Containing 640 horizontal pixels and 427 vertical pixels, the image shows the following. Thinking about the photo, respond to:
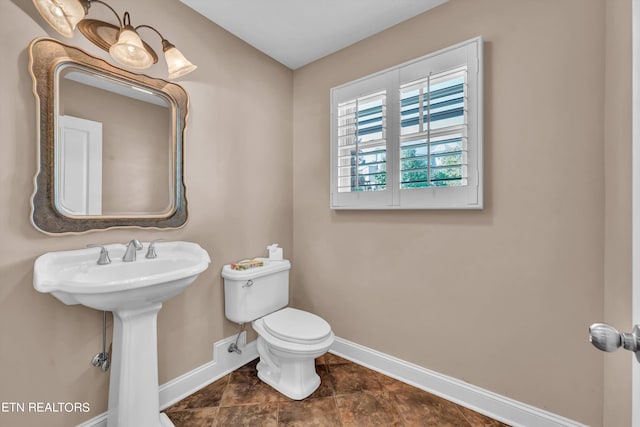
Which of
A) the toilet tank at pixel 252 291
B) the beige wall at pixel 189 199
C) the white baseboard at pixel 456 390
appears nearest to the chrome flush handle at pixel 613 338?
the white baseboard at pixel 456 390

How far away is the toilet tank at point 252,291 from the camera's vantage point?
1804 mm

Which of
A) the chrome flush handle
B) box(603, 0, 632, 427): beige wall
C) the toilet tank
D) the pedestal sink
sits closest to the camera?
the chrome flush handle

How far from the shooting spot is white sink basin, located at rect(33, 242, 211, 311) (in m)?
1.01

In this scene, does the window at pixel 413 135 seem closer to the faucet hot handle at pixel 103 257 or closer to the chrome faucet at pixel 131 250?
the chrome faucet at pixel 131 250

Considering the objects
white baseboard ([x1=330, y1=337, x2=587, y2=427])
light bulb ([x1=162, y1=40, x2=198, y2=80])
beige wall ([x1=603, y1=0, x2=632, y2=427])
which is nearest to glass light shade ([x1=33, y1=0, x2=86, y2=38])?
light bulb ([x1=162, y1=40, x2=198, y2=80])

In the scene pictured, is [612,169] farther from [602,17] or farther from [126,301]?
[126,301]

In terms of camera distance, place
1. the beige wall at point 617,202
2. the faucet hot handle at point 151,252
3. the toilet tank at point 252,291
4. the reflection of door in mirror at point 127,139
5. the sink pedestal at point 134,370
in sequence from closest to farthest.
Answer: the beige wall at point 617,202, the sink pedestal at point 134,370, the reflection of door in mirror at point 127,139, the faucet hot handle at point 151,252, the toilet tank at point 252,291

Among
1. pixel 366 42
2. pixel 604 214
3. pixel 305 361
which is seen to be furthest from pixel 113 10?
pixel 604 214

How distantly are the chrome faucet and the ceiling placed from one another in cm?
146

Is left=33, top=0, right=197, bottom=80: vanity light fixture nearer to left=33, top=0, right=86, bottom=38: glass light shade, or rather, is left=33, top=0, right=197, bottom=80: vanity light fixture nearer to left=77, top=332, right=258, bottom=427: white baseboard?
left=33, top=0, right=86, bottom=38: glass light shade

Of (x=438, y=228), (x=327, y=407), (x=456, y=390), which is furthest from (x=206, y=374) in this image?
(x=438, y=228)

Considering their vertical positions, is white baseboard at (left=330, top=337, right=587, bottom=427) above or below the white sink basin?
below

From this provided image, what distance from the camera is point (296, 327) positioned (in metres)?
1.71

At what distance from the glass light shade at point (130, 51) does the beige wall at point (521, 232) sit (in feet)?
4.58
